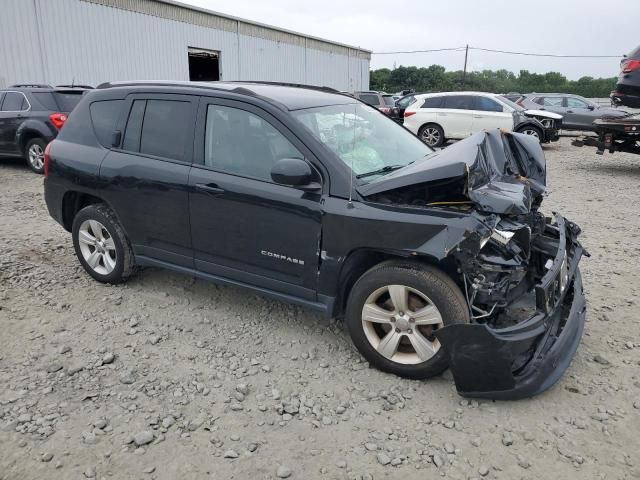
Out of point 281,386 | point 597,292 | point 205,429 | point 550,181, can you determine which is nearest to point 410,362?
point 281,386

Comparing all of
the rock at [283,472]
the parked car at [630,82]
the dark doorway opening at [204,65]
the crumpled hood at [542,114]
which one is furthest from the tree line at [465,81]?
→ the rock at [283,472]

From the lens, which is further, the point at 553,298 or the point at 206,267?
the point at 206,267

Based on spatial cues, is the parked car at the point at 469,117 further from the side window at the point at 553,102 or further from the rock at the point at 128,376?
the rock at the point at 128,376

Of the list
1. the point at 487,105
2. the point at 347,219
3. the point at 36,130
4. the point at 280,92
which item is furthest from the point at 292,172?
the point at 487,105

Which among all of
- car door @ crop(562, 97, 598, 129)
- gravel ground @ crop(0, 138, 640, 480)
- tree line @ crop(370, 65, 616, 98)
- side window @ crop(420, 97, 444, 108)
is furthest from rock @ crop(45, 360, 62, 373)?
tree line @ crop(370, 65, 616, 98)

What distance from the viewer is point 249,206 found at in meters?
3.48

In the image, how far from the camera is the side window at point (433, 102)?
14.9 metres

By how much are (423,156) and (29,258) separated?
13.2 feet

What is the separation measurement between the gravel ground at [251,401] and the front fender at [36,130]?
5828mm

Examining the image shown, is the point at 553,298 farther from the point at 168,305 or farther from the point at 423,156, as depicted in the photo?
the point at 168,305

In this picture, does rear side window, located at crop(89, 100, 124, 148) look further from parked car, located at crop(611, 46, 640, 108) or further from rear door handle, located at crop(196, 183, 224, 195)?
parked car, located at crop(611, 46, 640, 108)

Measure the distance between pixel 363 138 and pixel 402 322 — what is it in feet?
4.62

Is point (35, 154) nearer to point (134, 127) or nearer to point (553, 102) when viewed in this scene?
point (134, 127)

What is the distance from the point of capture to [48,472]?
2467mm
